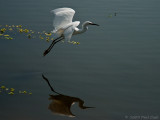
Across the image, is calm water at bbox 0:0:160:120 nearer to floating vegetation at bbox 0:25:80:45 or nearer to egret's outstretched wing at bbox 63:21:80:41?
floating vegetation at bbox 0:25:80:45

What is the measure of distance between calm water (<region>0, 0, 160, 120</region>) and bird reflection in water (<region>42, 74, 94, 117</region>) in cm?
8

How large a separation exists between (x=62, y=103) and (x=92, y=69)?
5.27 feet

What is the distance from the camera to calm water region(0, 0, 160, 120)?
A: 6613mm

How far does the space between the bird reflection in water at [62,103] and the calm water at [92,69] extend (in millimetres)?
78

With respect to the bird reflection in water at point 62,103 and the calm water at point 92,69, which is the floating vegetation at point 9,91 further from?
the bird reflection in water at point 62,103

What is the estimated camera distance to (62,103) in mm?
6906

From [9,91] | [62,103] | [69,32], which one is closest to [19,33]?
[69,32]

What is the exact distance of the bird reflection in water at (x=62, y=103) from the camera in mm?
6562

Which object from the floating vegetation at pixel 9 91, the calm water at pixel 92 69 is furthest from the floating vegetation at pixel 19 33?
the floating vegetation at pixel 9 91

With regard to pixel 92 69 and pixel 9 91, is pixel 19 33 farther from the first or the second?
pixel 9 91

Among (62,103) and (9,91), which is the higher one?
(9,91)

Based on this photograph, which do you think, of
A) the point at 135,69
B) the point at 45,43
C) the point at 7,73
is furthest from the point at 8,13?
the point at 135,69

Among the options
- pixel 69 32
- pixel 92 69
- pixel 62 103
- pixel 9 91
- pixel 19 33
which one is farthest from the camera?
pixel 19 33

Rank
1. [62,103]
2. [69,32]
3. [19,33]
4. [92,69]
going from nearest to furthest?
[62,103] < [69,32] < [92,69] < [19,33]
